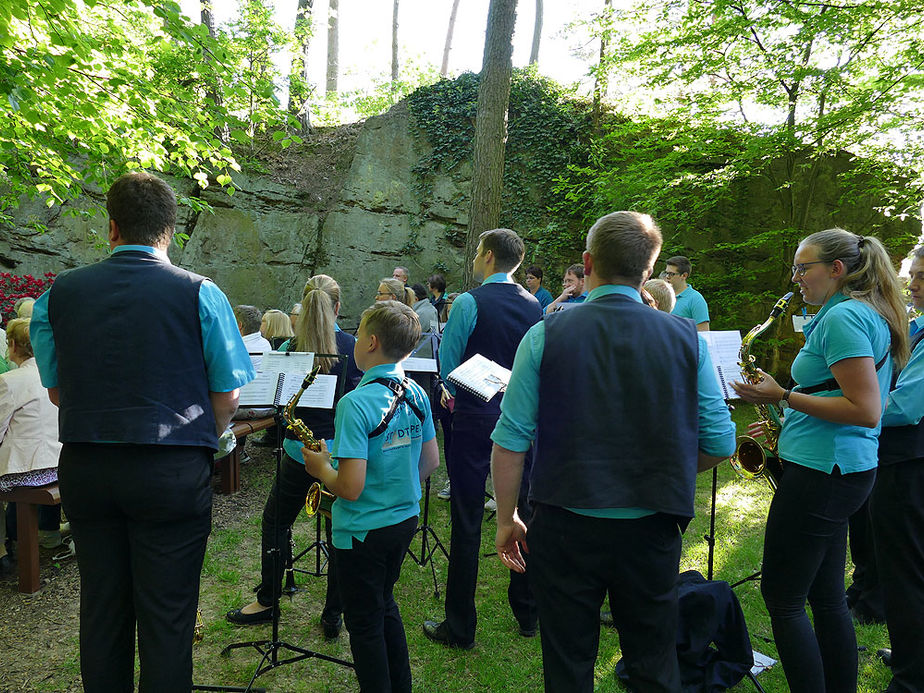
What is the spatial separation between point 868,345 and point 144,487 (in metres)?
2.65

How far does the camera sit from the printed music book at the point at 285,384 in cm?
298

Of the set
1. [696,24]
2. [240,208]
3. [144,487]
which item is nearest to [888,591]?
[144,487]

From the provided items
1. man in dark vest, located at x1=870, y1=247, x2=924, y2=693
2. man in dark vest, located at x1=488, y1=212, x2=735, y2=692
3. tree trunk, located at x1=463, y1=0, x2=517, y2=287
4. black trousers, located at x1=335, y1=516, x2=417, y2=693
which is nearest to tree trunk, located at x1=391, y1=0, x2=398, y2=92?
tree trunk, located at x1=463, y1=0, x2=517, y2=287

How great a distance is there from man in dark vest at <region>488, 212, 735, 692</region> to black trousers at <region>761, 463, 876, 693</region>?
770 millimetres

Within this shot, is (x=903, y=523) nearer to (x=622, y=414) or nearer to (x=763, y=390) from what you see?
(x=763, y=390)

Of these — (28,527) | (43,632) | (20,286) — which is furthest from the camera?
(20,286)

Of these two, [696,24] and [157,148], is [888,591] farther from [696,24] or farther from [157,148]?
[696,24]

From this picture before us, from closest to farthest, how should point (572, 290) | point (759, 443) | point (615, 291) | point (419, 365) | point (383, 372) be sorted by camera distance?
point (615, 291), point (383, 372), point (759, 443), point (419, 365), point (572, 290)

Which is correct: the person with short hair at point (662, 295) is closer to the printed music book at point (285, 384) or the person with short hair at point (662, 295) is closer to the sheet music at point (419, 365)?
the sheet music at point (419, 365)

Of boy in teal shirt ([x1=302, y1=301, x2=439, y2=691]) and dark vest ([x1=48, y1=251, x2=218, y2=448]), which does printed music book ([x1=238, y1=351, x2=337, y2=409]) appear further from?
dark vest ([x1=48, y1=251, x2=218, y2=448])

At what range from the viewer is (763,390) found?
2.50 metres

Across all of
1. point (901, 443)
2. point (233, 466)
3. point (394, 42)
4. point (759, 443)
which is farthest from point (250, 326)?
point (394, 42)

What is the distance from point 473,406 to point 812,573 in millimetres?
1722

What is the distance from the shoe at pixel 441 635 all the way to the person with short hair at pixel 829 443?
5.38ft
